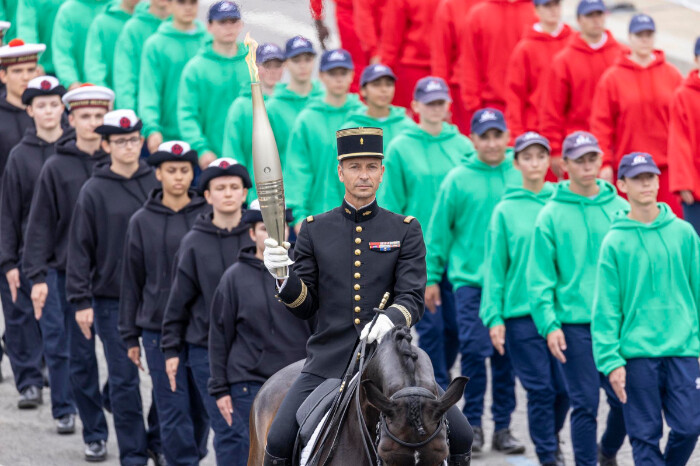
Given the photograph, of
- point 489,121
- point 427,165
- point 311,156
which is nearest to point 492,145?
point 489,121

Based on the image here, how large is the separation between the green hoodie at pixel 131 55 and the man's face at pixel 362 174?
9.50 metres

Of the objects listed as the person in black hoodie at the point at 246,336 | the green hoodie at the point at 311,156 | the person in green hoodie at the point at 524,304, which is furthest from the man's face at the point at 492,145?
the person in black hoodie at the point at 246,336

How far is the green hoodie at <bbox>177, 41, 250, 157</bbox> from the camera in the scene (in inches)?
695

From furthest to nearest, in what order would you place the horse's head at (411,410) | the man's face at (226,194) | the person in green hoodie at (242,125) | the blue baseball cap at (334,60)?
the person in green hoodie at (242,125)
the blue baseball cap at (334,60)
the man's face at (226,194)
the horse's head at (411,410)

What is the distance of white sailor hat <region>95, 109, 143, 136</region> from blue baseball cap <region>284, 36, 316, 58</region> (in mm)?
1740

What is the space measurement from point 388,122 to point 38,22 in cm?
654

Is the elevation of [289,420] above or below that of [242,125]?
below

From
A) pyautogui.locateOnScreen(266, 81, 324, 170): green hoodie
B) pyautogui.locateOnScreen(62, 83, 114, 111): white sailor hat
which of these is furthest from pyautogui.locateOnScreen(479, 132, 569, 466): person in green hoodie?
pyautogui.locateOnScreen(62, 83, 114, 111): white sailor hat

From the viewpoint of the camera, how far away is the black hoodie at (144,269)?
573 inches

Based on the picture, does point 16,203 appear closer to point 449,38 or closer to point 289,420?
point 449,38

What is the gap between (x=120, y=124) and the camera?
616 inches

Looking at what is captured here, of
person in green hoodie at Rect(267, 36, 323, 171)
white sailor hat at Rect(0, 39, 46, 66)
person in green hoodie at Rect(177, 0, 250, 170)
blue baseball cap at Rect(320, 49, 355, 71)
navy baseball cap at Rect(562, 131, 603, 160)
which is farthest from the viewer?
white sailor hat at Rect(0, 39, 46, 66)

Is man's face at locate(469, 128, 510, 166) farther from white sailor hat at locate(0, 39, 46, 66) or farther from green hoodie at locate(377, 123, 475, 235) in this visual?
white sailor hat at locate(0, 39, 46, 66)

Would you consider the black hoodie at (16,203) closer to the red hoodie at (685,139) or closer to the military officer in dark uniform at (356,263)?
the red hoodie at (685,139)
